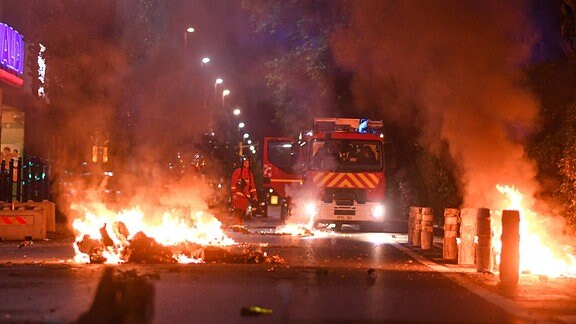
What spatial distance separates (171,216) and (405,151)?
15.5 m

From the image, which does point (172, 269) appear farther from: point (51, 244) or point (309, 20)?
point (309, 20)

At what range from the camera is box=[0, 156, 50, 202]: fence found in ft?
85.0

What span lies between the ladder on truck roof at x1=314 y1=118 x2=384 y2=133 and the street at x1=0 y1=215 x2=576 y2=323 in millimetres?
11350

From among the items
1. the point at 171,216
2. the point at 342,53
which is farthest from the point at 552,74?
the point at 342,53

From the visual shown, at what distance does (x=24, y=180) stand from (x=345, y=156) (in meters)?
9.12

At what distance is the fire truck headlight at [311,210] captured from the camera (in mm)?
27408

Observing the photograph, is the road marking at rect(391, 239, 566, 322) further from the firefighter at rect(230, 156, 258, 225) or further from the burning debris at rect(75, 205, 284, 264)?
the firefighter at rect(230, 156, 258, 225)

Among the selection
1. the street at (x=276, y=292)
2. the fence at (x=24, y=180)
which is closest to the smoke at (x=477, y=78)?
the street at (x=276, y=292)

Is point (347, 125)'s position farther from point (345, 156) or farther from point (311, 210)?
point (311, 210)

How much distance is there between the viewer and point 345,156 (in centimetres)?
2706

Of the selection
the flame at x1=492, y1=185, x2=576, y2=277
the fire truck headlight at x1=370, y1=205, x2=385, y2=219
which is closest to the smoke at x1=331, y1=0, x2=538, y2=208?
the flame at x1=492, y1=185, x2=576, y2=277

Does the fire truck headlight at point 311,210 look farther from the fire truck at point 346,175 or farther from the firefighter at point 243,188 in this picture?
the firefighter at point 243,188

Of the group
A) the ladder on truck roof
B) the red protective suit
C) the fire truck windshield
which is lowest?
the red protective suit

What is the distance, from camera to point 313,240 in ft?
73.3
